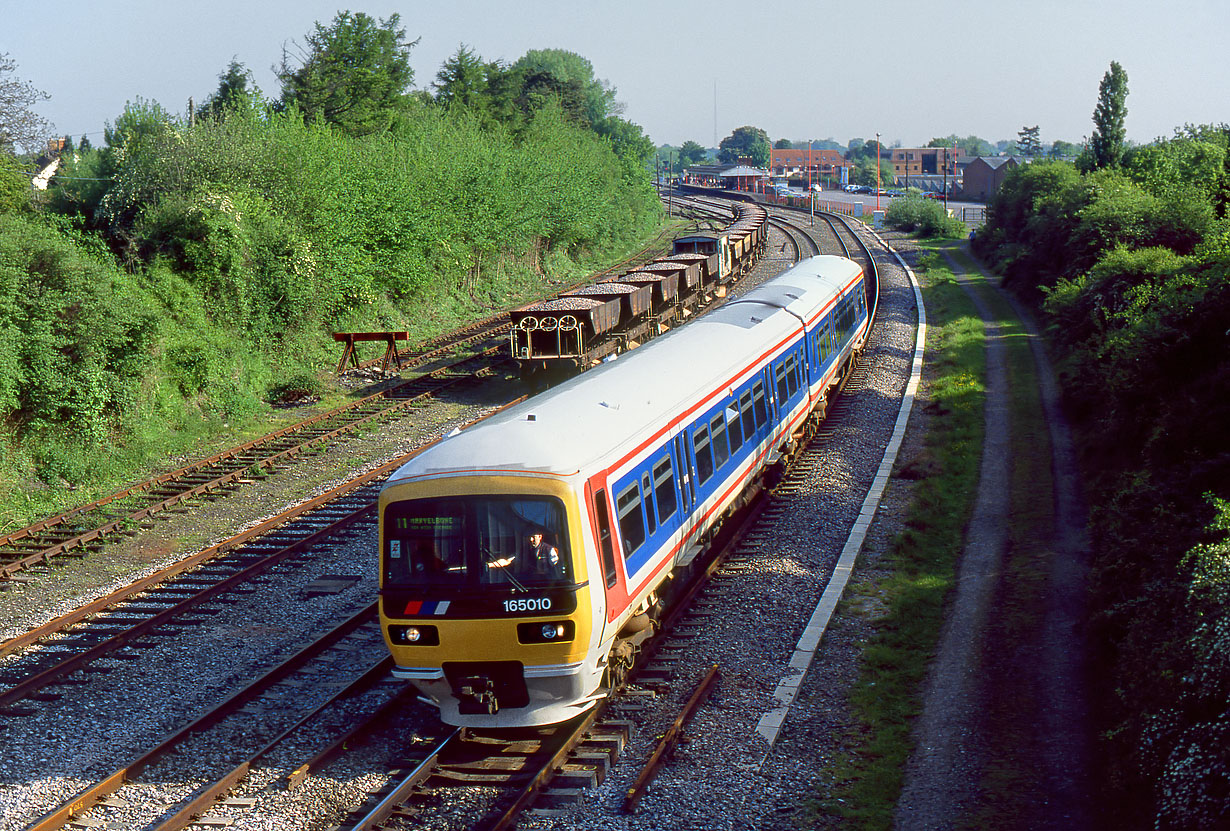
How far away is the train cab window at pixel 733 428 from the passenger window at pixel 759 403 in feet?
3.43

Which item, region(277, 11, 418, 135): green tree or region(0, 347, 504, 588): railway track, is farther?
region(277, 11, 418, 135): green tree

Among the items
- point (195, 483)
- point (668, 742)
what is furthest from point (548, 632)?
point (195, 483)

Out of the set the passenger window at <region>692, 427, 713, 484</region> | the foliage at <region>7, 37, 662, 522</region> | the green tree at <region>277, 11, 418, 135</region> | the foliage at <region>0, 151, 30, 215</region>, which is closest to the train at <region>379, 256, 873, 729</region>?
the passenger window at <region>692, 427, 713, 484</region>

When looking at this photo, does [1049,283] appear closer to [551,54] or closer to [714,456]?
[714,456]

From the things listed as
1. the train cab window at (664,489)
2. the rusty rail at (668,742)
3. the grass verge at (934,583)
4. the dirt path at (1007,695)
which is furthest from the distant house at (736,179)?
the rusty rail at (668,742)

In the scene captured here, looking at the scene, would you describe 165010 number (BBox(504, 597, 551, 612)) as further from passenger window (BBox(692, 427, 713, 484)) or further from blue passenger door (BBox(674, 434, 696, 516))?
passenger window (BBox(692, 427, 713, 484))

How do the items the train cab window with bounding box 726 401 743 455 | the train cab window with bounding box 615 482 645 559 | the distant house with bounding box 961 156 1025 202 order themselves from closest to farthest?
the train cab window with bounding box 615 482 645 559, the train cab window with bounding box 726 401 743 455, the distant house with bounding box 961 156 1025 202

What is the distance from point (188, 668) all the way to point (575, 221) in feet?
144

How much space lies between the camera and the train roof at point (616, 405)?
9.49m

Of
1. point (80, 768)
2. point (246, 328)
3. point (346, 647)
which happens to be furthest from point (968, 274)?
point (80, 768)

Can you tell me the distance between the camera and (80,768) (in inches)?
380

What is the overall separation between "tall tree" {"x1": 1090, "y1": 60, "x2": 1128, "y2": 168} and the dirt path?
40661 millimetres

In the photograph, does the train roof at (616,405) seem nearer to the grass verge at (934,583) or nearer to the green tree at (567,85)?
the grass verge at (934,583)

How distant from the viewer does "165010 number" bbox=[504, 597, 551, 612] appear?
9000 millimetres
